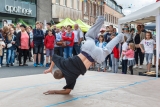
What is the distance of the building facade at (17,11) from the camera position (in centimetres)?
2241

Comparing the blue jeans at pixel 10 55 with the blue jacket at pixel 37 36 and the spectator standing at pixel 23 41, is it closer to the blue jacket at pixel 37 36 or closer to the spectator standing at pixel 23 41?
the spectator standing at pixel 23 41

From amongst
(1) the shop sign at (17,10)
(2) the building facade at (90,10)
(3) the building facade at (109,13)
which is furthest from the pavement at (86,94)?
(3) the building facade at (109,13)

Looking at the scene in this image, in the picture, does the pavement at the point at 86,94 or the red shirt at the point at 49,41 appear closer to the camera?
the pavement at the point at 86,94

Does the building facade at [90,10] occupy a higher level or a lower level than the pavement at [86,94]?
higher

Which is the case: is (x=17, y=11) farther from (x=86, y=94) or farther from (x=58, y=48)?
(x=86, y=94)

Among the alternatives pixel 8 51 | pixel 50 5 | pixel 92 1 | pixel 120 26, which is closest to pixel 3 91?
pixel 8 51

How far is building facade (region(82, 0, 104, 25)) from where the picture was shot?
36969 millimetres

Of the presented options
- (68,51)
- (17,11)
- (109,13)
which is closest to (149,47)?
(68,51)

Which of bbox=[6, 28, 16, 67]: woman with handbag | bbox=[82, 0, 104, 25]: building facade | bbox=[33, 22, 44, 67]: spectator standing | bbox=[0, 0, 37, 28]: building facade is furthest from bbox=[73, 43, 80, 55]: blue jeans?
bbox=[82, 0, 104, 25]: building facade

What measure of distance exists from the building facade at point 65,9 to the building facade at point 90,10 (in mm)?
1806

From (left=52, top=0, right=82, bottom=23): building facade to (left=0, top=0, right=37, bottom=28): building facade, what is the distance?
112 inches

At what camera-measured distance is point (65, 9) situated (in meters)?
30.9

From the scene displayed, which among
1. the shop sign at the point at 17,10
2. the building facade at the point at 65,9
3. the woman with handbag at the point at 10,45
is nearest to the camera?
the woman with handbag at the point at 10,45

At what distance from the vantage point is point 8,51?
35.2 ft
